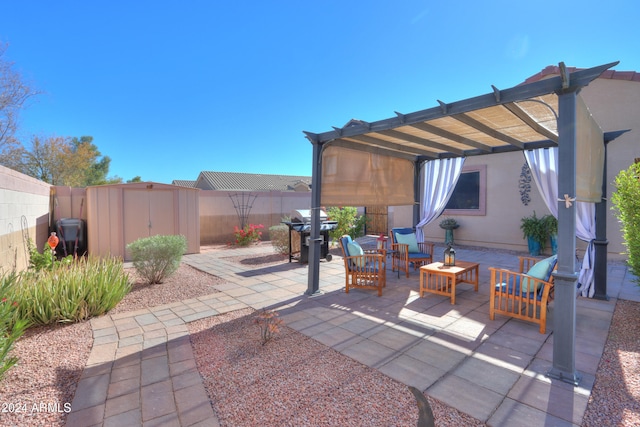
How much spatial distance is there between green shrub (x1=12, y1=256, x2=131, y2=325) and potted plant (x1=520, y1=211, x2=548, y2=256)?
9.65 metres

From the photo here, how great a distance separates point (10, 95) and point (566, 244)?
15338 mm

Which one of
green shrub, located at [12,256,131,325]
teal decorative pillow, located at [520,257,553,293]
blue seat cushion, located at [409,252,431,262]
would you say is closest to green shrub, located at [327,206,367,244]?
blue seat cushion, located at [409,252,431,262]

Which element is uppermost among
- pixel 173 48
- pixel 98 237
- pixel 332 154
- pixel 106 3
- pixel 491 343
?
pixel 173 48

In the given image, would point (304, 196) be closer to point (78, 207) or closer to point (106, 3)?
point (78, 207)

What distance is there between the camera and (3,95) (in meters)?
9.95

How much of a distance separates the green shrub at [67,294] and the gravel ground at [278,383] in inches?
7.5

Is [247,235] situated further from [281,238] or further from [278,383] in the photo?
[278,383]

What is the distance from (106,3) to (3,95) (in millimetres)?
7341

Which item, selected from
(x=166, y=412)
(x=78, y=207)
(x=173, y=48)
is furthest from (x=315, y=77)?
(x=166, y=412)

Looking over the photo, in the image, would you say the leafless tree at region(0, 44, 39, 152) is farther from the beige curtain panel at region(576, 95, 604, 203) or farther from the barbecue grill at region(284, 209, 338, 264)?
the beige curtain panel at region(576, 95, 604, 203)

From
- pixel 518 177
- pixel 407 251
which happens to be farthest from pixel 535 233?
pixel 407 251

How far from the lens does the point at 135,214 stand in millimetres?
8016

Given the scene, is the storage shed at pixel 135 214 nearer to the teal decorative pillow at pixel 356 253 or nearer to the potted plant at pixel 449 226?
the teal decorative pillow at pixel 356 253

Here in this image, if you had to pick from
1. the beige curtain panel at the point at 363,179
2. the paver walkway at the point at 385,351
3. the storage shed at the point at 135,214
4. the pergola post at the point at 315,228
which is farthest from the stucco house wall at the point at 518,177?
the storage shed at the point at 135,214
